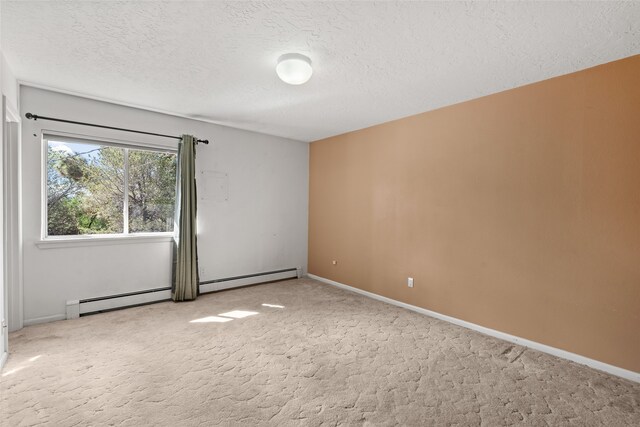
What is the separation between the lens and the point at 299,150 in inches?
214

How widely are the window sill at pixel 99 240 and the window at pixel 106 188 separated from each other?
0.37 ft

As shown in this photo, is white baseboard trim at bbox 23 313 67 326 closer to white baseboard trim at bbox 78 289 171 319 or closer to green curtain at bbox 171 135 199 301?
white baseboard trim at bbox 78 289 171 319

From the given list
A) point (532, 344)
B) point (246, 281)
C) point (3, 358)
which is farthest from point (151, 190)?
point (532, 344)

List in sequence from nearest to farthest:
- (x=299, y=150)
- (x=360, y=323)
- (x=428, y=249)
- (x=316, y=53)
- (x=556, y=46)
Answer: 1. (x=556, y=46)
2. (x=316, y=53)
3. (x=360, y=323)
4. (x=428, y=249)
5. (x=299, y=150)

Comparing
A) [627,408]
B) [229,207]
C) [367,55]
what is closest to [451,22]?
[367,55]

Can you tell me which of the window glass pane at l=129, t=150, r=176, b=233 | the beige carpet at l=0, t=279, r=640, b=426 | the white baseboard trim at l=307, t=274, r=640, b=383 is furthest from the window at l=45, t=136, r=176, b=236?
the white baseboard trim at l=307, t=274, r=640, b=383

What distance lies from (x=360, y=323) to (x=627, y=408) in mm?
2110

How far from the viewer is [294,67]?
2.39 m

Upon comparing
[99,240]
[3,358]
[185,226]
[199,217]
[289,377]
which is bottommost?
[289,377]

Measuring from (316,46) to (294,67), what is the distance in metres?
0.24

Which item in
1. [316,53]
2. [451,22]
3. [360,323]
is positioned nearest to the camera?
[451,22]

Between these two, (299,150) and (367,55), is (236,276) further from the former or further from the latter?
(367,55)

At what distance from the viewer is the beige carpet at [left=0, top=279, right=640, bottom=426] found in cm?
190

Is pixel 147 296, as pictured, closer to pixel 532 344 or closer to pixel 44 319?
pixel 44 319
